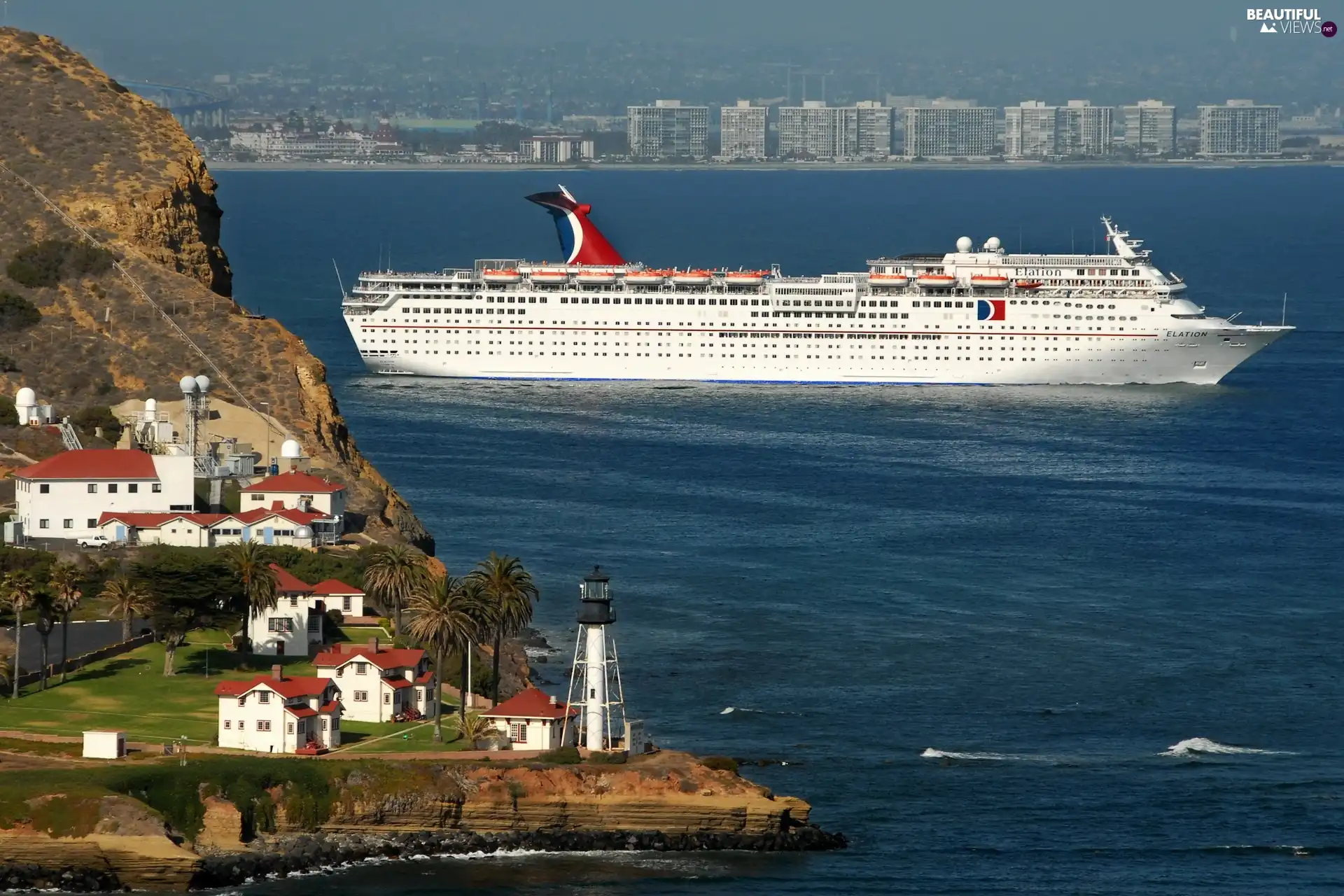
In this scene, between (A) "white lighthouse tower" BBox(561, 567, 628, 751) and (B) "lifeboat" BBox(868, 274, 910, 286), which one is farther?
(B) "lifeboat" BBox(868, 274, 910, 286)

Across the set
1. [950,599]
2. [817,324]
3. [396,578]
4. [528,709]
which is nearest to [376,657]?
[528,709]

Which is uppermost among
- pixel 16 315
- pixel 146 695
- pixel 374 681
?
pixel 16 315

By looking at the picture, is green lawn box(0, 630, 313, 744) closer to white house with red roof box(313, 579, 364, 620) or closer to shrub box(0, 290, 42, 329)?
white house with red roof box(313, 579, 364, 620)

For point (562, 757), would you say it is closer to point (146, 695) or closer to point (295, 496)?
point (146, 695)

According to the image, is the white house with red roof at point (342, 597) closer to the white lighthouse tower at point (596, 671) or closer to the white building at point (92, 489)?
the white building at point (92, 489)

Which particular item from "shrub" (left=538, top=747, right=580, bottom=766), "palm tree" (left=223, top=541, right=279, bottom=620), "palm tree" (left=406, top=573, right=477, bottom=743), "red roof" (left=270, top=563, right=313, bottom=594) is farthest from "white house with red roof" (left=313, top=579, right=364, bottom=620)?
"shrub" (left=538, top=747, right=580, bottom=766)

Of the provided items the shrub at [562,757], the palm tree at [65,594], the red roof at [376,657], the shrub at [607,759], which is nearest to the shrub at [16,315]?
the palm tree at [65,594]

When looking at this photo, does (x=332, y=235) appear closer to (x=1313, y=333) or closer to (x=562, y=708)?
(x=1313, y=333)

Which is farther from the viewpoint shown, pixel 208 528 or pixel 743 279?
pixel 743 279
